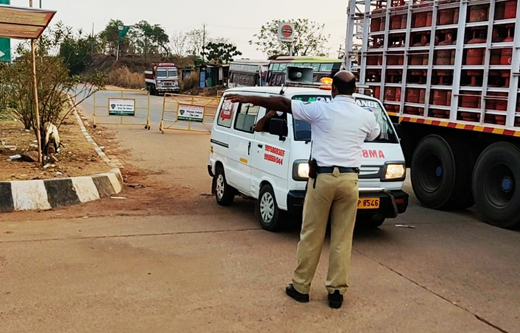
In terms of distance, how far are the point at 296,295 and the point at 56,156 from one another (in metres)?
7.42

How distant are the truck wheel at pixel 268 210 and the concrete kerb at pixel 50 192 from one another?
8.85 ft

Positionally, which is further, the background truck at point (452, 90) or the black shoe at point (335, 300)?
the background truck at point (452, 90)

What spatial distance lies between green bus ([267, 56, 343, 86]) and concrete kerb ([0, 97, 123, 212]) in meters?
16.3

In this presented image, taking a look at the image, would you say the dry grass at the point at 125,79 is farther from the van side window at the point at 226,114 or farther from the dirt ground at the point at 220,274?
the dirt ground at the point at 220,274

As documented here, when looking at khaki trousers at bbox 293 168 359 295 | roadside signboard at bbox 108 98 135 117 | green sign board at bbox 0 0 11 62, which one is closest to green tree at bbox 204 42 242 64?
roadside signboard at bbox 108 98 135 117

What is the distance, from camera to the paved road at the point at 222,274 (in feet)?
14.0

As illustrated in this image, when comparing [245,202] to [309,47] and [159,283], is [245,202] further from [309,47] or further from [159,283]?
[309,47]

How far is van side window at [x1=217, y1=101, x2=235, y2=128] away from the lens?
8.34 metres

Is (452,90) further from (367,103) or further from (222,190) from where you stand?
(222,190)

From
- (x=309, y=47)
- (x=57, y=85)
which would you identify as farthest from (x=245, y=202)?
(x=309, y=47)

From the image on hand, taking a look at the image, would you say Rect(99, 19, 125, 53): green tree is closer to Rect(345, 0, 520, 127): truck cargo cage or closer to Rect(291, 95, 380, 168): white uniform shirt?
Rect(345, 0, 520, 127): truck cargo cage

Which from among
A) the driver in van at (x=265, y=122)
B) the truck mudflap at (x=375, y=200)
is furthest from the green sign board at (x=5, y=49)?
the truck mudflap at (x=375, y=200)

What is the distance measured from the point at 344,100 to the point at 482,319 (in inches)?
78.4

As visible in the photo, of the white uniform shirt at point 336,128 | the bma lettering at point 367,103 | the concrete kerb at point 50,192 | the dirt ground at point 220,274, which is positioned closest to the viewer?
the dirt ground at point 220,274
